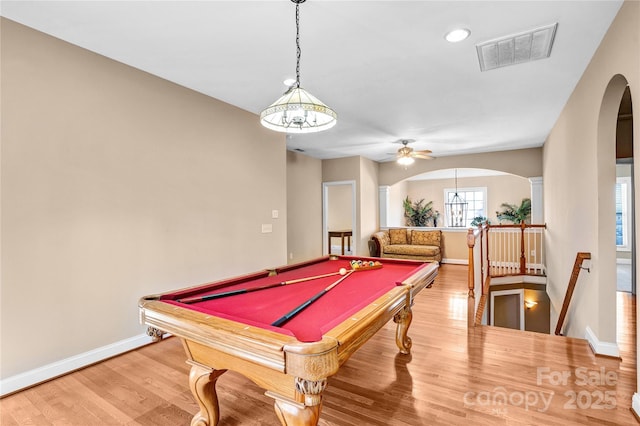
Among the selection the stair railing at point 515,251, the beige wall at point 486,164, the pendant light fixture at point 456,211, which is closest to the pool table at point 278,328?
the stair railing at point 515,251

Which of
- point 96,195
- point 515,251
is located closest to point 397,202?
point 515,251

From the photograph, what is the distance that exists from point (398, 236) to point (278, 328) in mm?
6620

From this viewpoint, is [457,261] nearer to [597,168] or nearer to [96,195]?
[597,168]

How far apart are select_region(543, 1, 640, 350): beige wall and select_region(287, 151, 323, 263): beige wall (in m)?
4.51

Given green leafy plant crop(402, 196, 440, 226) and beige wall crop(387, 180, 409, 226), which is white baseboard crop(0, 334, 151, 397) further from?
green leafy plant crop(402, 196, 440, 226)

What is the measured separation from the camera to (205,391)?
1.66 m

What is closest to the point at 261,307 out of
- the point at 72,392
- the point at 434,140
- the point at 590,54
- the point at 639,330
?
the point at 72,392

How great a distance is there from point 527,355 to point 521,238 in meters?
3.93

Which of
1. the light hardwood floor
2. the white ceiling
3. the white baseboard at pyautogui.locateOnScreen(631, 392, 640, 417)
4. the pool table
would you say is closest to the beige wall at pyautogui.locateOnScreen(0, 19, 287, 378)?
the white ceiling

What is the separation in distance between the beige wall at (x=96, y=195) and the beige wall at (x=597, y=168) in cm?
366

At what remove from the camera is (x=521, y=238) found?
5.86 meters

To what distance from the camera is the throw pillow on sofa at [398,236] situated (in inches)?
296

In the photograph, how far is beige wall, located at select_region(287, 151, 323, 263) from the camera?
6.50 meters

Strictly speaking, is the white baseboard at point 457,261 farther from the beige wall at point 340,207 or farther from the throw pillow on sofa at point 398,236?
the beige wall at point 340,207
